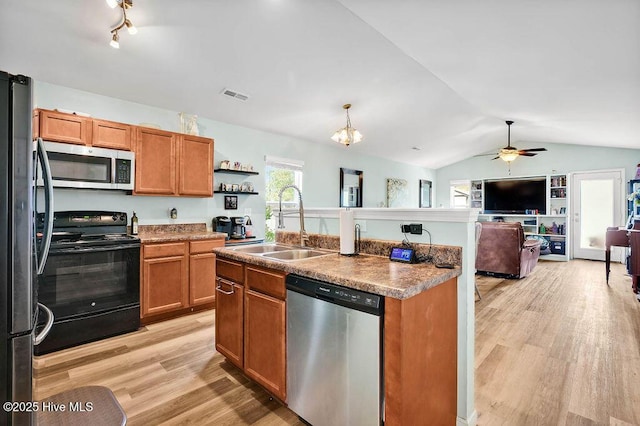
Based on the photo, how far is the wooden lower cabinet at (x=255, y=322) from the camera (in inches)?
71.7

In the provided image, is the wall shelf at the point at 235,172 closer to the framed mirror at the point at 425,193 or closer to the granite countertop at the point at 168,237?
the granite countertop at the point at 168,237

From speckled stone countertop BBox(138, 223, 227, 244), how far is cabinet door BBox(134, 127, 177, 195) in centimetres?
50

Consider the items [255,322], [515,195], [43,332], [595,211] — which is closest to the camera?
[43,332]

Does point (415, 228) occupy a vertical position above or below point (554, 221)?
above

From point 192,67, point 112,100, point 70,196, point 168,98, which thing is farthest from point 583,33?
point 70,196

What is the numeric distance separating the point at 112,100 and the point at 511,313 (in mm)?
5236

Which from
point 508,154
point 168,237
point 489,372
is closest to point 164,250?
point 168,237

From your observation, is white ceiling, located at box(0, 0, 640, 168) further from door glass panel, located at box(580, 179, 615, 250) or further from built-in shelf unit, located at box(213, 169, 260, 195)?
door glass panel, located at box(580, 179, 615, 250)

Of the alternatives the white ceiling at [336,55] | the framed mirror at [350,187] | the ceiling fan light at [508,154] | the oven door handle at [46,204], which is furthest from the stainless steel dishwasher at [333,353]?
the ceiling fan light at [508,154]

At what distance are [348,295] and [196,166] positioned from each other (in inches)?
119

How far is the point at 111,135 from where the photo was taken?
3145mm

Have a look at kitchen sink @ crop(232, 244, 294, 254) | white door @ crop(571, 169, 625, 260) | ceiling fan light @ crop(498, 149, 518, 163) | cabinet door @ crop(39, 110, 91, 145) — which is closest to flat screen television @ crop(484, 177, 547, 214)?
white door @ crop(571, 169, 625, 260)

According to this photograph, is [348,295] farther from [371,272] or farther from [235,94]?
[235,94]

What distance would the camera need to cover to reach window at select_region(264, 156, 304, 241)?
4.93m
